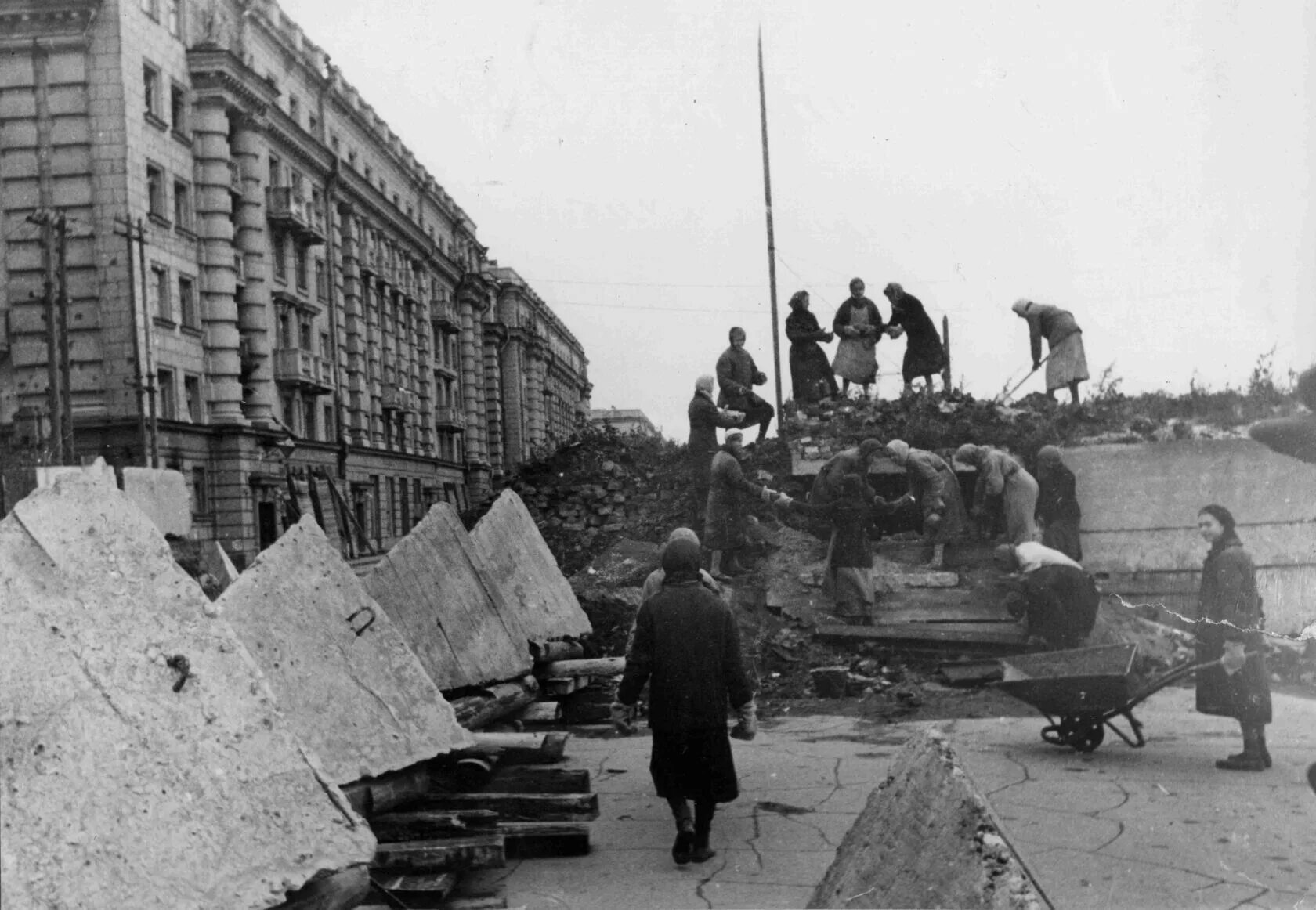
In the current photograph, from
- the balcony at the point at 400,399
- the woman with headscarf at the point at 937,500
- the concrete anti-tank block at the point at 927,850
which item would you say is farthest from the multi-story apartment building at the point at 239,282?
the concrete anti-tank block at the point at 927,850

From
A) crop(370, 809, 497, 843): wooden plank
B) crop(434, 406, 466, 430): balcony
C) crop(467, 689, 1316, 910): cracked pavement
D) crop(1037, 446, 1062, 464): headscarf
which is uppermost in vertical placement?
crop(434, 406, 466, 430): balcony

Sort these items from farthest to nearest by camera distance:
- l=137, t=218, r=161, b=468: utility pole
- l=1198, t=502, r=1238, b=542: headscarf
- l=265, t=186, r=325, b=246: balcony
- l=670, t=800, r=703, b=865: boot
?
l=265, t=186, r=325, b=246: balcony → l=137, t=218, r=161, b=468: utility pole → l=1198, t=502, r=1238, b=542: headscarf → l=670, t=800, r=703, b=865: boot

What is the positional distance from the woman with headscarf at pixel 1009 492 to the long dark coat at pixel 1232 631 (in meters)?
5.36

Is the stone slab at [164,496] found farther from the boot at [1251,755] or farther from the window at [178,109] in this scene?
the boot at [1251,755]

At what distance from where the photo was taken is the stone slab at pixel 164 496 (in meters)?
19.5

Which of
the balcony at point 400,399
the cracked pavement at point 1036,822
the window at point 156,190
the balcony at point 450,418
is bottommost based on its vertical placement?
the cracked pavement at point 1036,822

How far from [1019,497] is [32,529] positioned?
425 inches

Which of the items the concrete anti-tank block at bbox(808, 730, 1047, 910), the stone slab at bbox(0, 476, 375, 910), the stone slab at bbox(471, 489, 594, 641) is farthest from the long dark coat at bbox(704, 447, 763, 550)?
the concrete anti-tank block at bbox(808, 730, 1047, 910)

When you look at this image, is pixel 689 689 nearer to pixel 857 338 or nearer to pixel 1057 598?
pixel 1057 598

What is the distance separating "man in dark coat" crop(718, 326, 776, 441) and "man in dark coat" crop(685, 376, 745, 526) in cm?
71

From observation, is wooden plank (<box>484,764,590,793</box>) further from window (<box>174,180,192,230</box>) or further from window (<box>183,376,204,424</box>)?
window (<box>174,180,192,230</box>)

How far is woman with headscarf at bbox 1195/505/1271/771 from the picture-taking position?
22.1ft

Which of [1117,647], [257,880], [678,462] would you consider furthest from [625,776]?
[678,462]

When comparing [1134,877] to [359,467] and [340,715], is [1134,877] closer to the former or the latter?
[340,715]
